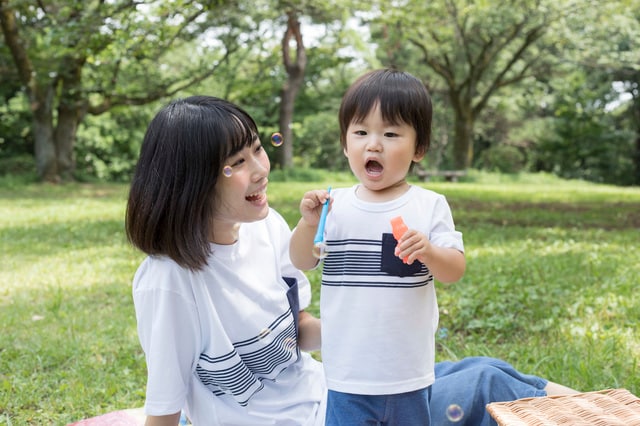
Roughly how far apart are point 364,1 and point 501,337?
25.4 feet

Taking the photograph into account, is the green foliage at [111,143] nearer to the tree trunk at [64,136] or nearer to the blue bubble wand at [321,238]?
the tree trunk at [64,136]

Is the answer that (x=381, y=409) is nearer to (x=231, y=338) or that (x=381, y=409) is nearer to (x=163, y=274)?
(x=231, y=338)

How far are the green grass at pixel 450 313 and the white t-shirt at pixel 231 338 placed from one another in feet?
3.74

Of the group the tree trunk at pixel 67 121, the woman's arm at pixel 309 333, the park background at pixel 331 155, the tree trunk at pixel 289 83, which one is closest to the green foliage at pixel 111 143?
the park background at pixel 331 155

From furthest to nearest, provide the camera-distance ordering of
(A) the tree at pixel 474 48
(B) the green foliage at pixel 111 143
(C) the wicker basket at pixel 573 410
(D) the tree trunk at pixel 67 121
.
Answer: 1. (B) the green foliage at pixel 111 143
2. (A) the tree at pixel 474 48
3. (D) the tree trunk at pixel 67 121
4. (C) the wicker basket at pixel 573 410

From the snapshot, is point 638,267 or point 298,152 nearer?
point 638,267

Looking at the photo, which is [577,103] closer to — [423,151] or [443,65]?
[443,65]

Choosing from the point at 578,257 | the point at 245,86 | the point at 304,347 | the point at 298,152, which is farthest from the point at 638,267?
the point at 298,152

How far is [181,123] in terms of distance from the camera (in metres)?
1.50

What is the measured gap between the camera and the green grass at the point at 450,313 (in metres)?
2.72

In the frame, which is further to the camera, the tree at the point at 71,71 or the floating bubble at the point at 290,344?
the tree at the point at 71,71

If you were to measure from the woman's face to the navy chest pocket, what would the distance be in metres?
0.30

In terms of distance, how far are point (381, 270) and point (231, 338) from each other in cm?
41

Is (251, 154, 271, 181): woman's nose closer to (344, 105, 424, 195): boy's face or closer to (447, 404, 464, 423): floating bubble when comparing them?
(344, 105, 424, 195): boy's face
